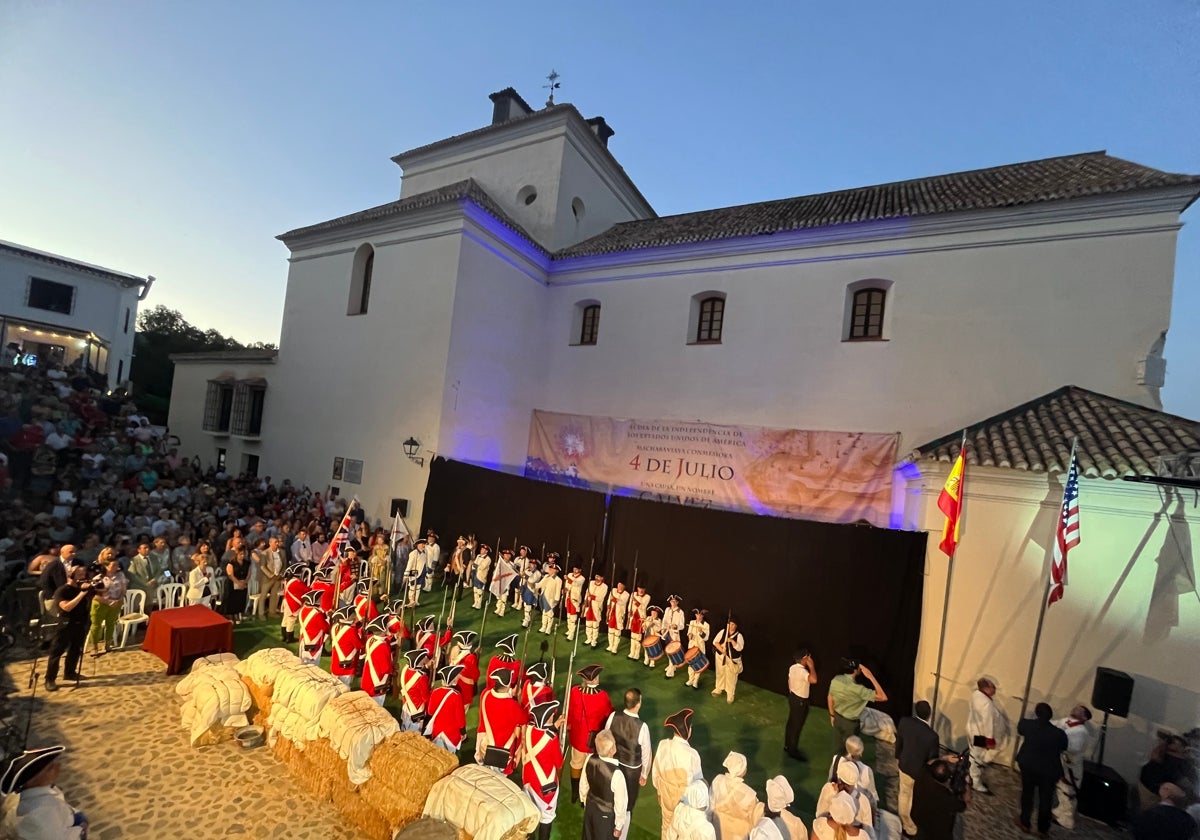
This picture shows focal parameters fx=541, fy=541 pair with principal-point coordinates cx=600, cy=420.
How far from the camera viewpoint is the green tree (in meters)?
33.9

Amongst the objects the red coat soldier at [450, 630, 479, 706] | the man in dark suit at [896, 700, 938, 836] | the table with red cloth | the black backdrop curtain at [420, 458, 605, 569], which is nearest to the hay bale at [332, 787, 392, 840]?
the red coat soldier at [450, 630, 479, 706]

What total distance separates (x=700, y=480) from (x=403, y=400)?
866 centimetres

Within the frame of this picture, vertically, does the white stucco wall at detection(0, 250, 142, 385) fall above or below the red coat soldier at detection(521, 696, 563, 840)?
above

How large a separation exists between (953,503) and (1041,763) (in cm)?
312

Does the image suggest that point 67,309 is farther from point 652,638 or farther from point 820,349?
point 820,349

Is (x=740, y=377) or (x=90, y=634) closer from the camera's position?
(x=90, y=634)

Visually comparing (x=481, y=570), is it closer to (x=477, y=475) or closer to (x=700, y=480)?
(x=477, y=475)

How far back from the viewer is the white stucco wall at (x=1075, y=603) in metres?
6.82

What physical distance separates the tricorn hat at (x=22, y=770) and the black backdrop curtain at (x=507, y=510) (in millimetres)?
9505

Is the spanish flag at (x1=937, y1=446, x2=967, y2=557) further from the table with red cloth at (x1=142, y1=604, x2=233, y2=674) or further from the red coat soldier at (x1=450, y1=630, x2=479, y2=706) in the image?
the table with red cloth at (x1=142, y1=604, x2=233, y2=674)

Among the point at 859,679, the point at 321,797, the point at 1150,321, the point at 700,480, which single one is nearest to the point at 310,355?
the point at 700,480

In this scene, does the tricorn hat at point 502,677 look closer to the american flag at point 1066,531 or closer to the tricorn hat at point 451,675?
the tricorn hat at point 451,675

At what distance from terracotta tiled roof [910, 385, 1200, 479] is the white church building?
0.05 meters

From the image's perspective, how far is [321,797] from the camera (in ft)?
18.0
